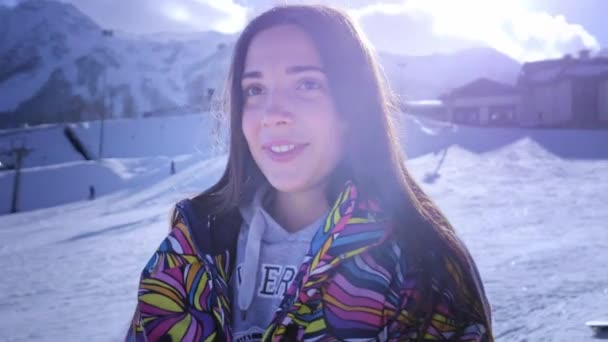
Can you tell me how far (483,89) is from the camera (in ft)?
97.7

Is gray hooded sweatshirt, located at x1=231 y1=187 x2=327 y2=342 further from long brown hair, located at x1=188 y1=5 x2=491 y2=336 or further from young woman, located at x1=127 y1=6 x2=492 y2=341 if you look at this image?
long brown hair, located at x1=188 y1=5 x2=491 y2=336

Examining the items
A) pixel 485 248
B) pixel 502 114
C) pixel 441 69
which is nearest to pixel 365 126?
pixel 485 248

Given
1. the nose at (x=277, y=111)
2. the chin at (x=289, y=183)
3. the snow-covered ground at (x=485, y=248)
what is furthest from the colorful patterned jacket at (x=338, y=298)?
the snow-covered ground at (x=485, y=248)

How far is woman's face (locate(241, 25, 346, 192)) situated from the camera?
1256 millimetres

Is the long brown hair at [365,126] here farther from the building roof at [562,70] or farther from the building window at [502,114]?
the building window at [502,114]

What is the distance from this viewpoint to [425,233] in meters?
1.21

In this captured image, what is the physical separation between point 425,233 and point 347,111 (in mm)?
393

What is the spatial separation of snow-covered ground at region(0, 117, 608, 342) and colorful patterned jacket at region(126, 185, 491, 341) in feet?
2.06

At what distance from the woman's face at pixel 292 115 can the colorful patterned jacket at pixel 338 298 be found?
0.47 feet

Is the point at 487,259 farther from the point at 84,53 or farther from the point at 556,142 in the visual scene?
the point at 84,53

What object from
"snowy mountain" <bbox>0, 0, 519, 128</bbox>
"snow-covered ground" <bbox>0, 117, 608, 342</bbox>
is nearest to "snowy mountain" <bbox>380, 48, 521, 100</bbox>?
"snowy mountain" <bbox>0, 0, 519, 128</bbox>

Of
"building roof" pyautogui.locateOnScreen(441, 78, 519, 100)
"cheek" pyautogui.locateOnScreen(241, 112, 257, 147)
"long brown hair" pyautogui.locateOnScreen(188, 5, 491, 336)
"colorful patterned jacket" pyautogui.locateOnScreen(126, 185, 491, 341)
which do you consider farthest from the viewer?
"building roof" pyautogui.locateOnScreen(441, 78, 519, 100)

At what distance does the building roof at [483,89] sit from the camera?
28453 mm

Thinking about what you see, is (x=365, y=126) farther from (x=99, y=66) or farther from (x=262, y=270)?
(x=99, y=66)
